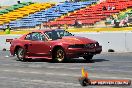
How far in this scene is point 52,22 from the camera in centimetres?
4869

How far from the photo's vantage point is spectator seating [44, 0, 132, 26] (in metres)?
44.2

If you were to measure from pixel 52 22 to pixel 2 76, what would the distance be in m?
36.2

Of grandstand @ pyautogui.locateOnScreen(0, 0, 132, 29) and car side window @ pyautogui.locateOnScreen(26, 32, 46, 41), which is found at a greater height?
car side window @ pyautogui.locateOnScreen(26, 32, 46, 41)

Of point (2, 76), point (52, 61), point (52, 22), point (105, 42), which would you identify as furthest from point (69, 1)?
point (2, 76)

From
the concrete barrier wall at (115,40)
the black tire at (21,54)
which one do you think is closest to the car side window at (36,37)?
the black tire at (21,54)

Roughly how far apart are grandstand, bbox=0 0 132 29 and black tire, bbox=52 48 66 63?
1001 inches

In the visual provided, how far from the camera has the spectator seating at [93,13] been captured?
44.2 m

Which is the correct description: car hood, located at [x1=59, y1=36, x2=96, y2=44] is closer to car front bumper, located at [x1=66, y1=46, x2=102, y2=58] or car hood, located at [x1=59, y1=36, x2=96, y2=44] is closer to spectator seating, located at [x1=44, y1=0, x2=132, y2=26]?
car front bumper, located at [x1=66, y1=46, x2=102, y2=58]

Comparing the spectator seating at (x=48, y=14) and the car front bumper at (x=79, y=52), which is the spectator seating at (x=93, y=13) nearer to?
the spectator seating at (x=48, y=14)

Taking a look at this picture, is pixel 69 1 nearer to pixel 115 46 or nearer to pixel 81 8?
pixel 81 8

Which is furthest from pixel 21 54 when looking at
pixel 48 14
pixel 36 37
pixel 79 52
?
pixel 48 14

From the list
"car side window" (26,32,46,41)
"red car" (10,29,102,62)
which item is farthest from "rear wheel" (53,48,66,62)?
"car side window" (26,32,46,41)

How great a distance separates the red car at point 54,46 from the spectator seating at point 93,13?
947 inches

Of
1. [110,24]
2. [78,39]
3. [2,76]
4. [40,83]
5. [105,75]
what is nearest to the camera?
Result: [40,83]
